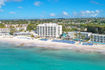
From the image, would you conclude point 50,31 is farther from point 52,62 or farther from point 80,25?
point 52,62

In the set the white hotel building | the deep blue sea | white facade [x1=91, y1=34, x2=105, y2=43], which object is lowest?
the deep blue sea

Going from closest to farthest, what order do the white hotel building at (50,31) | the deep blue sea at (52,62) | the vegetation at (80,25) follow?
the deep blue sea at (52,62) → the vegetation at (80,25) → the white hotel building at (50,31)

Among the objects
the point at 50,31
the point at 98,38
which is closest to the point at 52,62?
the point at 98,38

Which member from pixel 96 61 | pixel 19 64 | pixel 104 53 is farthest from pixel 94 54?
pixel 19 64

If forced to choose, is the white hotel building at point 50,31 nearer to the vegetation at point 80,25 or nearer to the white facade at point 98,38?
the vegetation at point 80,25

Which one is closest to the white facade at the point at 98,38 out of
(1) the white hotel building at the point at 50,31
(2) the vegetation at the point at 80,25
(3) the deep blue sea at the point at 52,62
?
(2) the vegetation at the point at 80,25

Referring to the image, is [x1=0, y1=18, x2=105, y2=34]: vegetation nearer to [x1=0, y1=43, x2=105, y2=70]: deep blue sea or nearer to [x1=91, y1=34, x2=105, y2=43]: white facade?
[x1=91, y1=34, x2=105, y2=43]: white facade

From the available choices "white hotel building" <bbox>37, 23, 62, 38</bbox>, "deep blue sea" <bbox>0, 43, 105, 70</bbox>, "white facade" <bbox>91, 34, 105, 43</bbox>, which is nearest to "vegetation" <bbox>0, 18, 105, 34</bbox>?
"white facade" <bbox>91, 34, 105, 43</bbox>

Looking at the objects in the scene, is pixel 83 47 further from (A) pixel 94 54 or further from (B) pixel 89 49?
(A) pixel 94 54

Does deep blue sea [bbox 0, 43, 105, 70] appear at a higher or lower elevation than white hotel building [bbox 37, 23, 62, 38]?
lower

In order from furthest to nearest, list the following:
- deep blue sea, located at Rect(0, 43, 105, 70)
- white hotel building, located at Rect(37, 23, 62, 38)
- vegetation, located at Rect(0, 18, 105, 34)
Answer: white hotel building, located at Rect(37, 23, 62, 38) → vegetation, located at Rect(0, 18, 105, 34) → deep blue sea, located at Rect(0, 43, 105, 70)

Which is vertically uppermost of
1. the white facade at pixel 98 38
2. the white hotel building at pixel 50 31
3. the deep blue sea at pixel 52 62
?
the white hotel building at pixel 50 31
